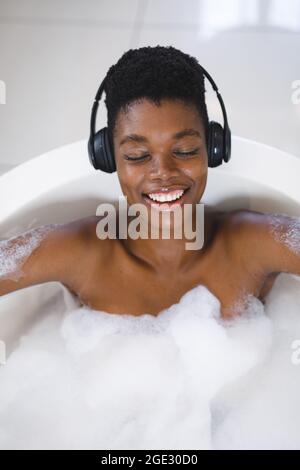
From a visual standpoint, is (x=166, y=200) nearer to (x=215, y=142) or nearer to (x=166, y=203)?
(x=166, y=203)

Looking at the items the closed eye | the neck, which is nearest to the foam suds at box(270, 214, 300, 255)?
the neck

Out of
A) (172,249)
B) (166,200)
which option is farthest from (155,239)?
(166,200)

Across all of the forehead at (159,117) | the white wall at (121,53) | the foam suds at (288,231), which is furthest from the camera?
the white wall at (121,53)

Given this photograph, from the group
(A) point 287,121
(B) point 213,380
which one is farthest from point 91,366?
(A) point 287,121

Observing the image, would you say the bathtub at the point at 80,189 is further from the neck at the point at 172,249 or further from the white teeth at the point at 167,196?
the white teeth at the point at 167,196

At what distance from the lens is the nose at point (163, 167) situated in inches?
36.3

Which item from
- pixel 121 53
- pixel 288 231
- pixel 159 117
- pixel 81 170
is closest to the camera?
pixel 159 117

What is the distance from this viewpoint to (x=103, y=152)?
989 mm

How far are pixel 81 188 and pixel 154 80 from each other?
0.36m

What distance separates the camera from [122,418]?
1.17 meters

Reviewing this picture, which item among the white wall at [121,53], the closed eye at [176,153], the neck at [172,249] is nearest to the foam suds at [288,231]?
the neck at [172,249]

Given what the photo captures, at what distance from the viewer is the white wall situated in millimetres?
1666

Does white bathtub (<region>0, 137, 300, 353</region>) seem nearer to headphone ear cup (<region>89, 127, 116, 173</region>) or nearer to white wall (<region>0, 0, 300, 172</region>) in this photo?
headphone ear cup (<region>89, 127, 116, 173</region>)

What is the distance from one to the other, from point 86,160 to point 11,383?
1.51 feet
